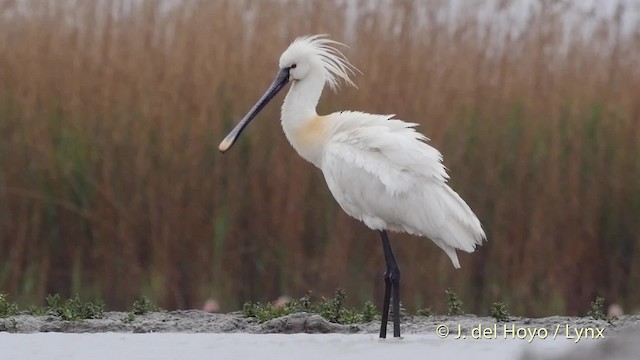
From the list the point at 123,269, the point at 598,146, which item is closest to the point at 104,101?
the point at 123,269

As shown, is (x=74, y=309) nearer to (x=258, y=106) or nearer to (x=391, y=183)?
(x=258, y=106)

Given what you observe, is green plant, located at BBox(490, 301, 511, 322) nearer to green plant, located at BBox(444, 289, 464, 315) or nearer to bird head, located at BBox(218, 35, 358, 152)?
green plant, located at BBox(444, 289, 464, 315)

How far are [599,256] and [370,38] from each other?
1708 mm

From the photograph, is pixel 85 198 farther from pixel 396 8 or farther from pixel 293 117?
pixel 396 8

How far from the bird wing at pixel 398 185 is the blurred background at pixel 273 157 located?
0.80 m

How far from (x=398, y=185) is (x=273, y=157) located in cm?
121

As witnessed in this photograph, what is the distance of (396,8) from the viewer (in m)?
7.58

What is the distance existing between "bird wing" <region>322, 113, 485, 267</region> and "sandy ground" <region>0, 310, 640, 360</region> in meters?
0.44

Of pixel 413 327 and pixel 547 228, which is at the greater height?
pixel 547 228

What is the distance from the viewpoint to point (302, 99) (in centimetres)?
631

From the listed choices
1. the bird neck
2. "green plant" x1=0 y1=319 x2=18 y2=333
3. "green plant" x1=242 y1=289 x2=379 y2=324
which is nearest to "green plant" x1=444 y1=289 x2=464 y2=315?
"green plant" x1=242 y1=289 x2=379 y2=324

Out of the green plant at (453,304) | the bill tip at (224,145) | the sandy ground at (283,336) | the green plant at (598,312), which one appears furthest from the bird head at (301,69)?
the green plant at (598,312)

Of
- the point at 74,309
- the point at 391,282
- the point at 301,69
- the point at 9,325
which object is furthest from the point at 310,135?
the point at 9,325

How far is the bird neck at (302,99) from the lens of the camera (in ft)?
20.6
